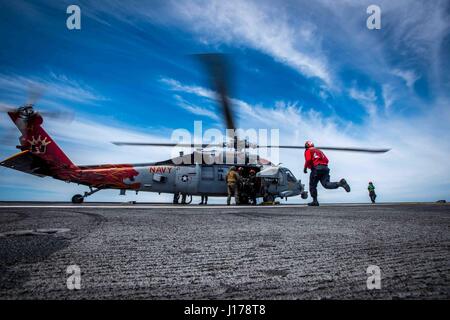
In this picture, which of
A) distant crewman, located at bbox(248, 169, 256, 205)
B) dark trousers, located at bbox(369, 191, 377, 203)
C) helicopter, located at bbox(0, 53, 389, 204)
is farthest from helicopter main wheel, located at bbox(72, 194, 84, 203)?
dark trousers, located at bbox(369, 191, 377, 203)

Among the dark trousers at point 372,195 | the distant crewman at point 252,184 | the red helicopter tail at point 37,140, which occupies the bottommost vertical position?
the dark trousers at point 372,195

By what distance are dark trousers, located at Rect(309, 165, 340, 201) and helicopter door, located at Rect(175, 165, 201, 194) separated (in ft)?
21.8

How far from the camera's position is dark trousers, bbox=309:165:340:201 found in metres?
8.74

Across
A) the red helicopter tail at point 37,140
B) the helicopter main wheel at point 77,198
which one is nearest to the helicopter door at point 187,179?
the helicopter main wheel at point 77,198

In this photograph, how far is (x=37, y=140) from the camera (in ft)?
42.1

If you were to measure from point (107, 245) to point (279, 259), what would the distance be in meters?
1.16

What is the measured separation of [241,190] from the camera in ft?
43.4

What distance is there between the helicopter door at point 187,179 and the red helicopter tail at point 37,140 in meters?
5.10

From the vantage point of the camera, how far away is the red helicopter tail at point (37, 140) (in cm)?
1231

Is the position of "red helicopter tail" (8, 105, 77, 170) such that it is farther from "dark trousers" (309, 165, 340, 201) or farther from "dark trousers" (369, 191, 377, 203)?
"dark trousers" (369, 191, 377, 203)

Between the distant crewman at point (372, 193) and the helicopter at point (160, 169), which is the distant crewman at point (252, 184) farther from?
the distant crewman at point (372, 193)

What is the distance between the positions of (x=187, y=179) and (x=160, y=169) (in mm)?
1525
